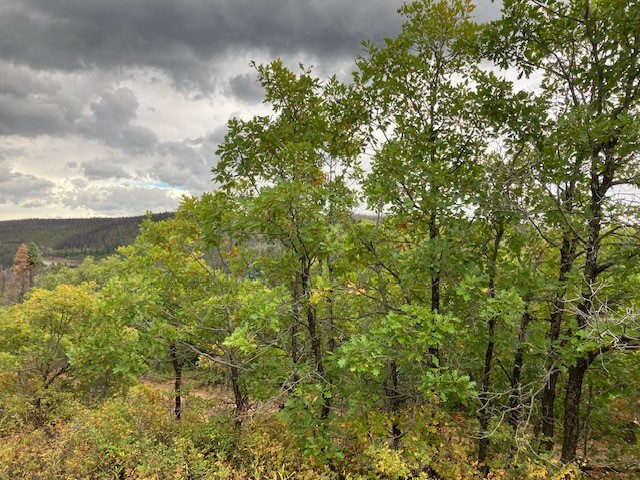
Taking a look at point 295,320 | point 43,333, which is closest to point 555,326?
point 295,320

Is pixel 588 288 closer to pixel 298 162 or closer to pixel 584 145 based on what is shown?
pixel 584 145

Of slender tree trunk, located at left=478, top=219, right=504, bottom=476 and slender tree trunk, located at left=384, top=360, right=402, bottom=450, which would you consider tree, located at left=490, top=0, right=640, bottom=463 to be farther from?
slender tree trunk, located at left=384, top=360, right=402, bottom=450

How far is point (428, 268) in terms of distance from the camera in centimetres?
527

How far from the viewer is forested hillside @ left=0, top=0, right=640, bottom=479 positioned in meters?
4.95

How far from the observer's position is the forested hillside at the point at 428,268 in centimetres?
495

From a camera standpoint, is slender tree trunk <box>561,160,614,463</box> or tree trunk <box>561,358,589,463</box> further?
tree trunk <box>561,358,589,463</box>

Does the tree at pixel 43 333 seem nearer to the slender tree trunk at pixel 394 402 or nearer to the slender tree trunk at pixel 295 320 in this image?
the slender tree trunk at pixel 295 320

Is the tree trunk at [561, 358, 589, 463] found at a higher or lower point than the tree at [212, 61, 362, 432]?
lower

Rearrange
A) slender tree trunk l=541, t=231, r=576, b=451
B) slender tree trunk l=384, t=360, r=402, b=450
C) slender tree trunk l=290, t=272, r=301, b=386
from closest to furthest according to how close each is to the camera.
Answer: slender tree trunk l=541, t=231, r=576, b=451 → slender tree trunk l=384, t=360, r=402, b=450 → slender tree trunk l=290, t=272, r=301, b=386

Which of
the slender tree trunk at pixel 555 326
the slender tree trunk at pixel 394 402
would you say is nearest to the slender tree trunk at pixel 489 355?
the slender tree trunk at pixel 555 326

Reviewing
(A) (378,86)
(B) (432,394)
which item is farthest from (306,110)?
(B) (432,394)

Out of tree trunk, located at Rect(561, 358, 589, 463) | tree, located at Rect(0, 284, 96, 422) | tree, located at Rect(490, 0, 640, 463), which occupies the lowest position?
tree, located at Rect(0, 284, 96, 422)

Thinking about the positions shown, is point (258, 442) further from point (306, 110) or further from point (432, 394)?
point (306, 110)

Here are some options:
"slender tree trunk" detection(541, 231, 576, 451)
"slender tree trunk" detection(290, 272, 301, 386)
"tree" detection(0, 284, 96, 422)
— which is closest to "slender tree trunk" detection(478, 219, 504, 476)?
"slender tree trunk" detection(541, 231, 576, 451)
